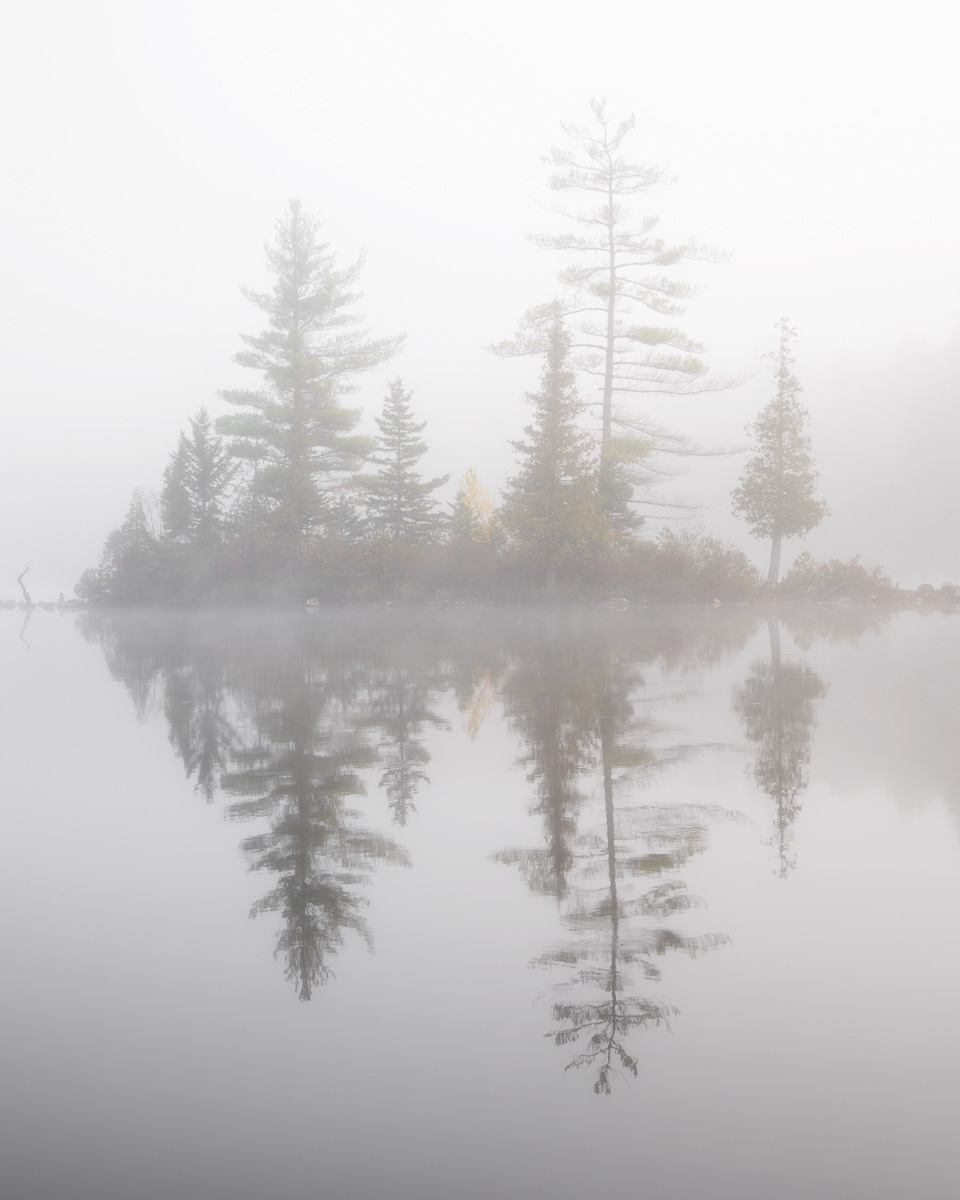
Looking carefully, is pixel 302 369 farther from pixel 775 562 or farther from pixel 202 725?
pixel 202 725

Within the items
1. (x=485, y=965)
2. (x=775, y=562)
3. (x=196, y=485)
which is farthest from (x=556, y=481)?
(x=485, y=965)

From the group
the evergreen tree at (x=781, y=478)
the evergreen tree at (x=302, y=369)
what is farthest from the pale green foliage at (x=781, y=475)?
the evergreen tree at (x=302, y=369)

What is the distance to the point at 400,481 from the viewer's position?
5022 cm

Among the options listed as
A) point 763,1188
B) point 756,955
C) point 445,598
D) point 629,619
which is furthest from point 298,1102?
point 445,598

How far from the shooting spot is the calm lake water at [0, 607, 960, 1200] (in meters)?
2.15

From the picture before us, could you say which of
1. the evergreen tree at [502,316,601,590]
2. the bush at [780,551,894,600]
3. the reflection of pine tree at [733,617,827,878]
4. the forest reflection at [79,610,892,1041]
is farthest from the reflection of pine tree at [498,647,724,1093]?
the bush at [780,551,894,600]

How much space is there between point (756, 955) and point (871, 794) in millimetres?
2631

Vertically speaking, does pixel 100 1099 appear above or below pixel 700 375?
below

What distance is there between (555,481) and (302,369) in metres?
14.4

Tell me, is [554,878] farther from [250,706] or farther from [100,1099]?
[250,706]

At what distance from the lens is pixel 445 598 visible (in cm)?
3494

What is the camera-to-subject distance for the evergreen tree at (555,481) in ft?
105

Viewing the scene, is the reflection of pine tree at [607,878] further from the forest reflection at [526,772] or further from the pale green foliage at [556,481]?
the pale green foliage at [556,481]

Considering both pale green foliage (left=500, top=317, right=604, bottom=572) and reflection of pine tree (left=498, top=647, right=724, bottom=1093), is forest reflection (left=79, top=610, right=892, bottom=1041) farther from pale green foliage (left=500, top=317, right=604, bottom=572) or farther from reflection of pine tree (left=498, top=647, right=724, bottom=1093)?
pale green foliage (left=500, top=317, right=604, bottom=572)
